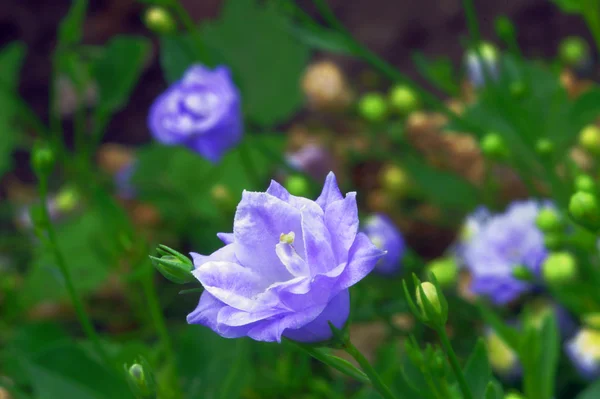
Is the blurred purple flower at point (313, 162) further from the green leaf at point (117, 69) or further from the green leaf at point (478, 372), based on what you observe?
the green leaf at point (478, 372)

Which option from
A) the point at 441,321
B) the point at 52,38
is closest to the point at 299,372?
the point at 441,321

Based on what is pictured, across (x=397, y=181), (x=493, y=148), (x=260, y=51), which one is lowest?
(x=397, y=181)

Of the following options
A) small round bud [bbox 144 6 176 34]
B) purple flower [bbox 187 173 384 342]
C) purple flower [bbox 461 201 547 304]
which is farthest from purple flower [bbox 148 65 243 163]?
purple flower [bbox 187 173 384 342]

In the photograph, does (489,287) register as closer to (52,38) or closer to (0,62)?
(0,62)

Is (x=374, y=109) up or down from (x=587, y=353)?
up

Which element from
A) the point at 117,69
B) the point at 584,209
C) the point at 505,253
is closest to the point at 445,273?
the point at 505,253

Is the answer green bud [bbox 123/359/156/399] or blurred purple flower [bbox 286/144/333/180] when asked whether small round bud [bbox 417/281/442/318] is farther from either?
blurred purple flower [bbox 286/144/333/180]

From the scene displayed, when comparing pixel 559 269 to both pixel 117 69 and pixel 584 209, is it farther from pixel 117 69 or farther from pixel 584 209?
pixel 117 69
